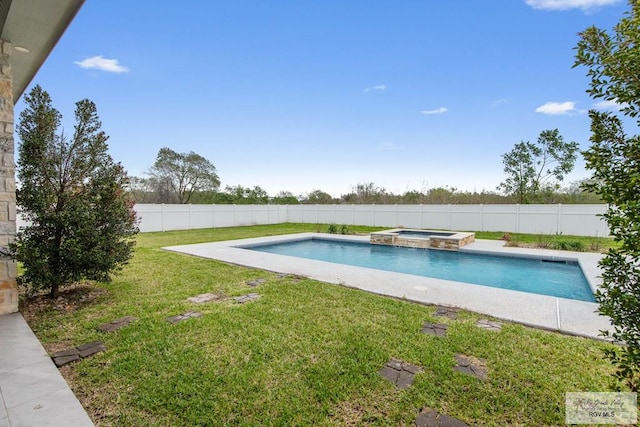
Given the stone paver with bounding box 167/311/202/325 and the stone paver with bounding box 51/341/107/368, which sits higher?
the stone paver with bounding box 167/311/202/325

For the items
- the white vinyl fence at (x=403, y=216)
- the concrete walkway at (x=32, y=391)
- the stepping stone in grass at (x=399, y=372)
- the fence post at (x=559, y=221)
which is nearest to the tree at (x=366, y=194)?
the white vinyl fence at (x=403, y=216)

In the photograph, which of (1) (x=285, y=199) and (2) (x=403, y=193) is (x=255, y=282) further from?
(1) (x=285, y=199)

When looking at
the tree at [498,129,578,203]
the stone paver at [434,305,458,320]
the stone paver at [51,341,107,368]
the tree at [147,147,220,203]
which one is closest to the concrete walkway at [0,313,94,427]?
→ the stone paver at [51,341,107,368]

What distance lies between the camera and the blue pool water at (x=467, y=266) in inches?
282

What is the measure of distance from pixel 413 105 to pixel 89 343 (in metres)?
14.5

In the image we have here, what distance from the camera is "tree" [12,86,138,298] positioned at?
4.49 m

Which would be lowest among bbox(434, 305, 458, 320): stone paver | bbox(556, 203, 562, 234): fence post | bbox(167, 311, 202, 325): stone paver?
bbox(434, 305, 458, 320): stone paver

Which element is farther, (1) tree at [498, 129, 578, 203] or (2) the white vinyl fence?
(1) tree at [498, 129, 578, 203]

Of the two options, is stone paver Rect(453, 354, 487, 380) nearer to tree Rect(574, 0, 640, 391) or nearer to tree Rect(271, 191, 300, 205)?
tree Rect(574, 0, 640, 391)

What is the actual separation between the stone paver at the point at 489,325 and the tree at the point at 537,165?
17144mm

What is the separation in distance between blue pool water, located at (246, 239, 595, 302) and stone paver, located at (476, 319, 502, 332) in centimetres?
339

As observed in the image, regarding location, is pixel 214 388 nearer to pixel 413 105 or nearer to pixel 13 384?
pixel 13 384

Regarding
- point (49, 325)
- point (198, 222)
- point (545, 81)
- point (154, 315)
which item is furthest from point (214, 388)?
point (198, 222)

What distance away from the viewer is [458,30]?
10.3 m
